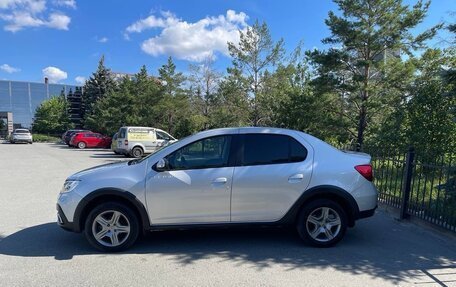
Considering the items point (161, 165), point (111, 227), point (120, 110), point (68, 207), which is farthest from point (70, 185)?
point (120, 110)

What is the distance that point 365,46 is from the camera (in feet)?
57.1

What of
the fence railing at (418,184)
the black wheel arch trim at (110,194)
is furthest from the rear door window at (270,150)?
the fence railing at (418,184)

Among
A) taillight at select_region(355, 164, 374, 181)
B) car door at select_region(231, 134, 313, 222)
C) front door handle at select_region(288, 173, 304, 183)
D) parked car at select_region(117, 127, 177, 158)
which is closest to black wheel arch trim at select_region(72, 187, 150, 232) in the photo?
car door at select_region(231, 134, 313, 222)

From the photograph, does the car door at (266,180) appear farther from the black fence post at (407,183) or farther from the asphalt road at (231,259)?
the black fence post at (407,183)

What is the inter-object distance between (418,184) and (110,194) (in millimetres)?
5189

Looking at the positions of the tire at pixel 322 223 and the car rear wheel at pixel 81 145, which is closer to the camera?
the tire at pixel 322 223

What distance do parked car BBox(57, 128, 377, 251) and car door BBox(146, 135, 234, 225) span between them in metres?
0.01

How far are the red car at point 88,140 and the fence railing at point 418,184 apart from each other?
29001mm

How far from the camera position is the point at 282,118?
2038cm

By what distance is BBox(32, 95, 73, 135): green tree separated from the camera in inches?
2421

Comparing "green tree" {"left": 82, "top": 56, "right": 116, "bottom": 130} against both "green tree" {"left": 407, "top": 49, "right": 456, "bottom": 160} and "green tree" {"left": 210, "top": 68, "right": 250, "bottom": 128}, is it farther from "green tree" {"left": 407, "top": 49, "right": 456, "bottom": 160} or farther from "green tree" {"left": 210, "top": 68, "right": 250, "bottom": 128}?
"green tree" {"left": 407, "top": 49, "right": 456, "bottom": 160}

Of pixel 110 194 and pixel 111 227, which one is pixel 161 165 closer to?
pixel 110 194

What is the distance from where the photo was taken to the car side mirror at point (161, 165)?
5125 mm

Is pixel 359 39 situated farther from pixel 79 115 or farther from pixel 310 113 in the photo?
pixel 79 115
